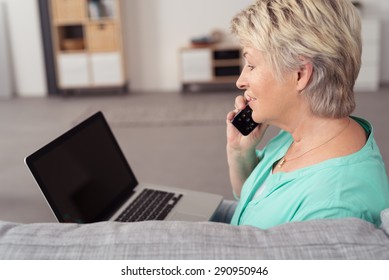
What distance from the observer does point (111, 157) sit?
1.66 metres

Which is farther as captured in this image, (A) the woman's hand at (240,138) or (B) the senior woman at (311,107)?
(A) the woman's hand at (240,138)

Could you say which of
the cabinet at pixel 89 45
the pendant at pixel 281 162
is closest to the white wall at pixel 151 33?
the cabinet at pixel 89 45

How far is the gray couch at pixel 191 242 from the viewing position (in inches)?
28.9

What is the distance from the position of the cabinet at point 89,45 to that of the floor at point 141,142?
9.5 inches

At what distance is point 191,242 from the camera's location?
0.75 metres

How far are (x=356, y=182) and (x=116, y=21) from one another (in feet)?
17.8

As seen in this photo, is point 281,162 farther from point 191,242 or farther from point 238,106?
point 191,242

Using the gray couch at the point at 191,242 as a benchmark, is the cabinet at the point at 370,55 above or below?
below

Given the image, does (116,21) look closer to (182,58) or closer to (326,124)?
(182,58)

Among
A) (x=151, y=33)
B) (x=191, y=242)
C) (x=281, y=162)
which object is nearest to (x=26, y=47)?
(x=151, y=33)

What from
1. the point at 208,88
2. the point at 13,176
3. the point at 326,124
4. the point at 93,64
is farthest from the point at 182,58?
the point at 326,124

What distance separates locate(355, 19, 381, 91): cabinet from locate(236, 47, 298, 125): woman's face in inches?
193

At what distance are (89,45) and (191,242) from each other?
5.76 m

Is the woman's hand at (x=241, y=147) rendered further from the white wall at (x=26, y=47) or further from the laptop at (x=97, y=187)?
the white wall at (x=26, y=47)
